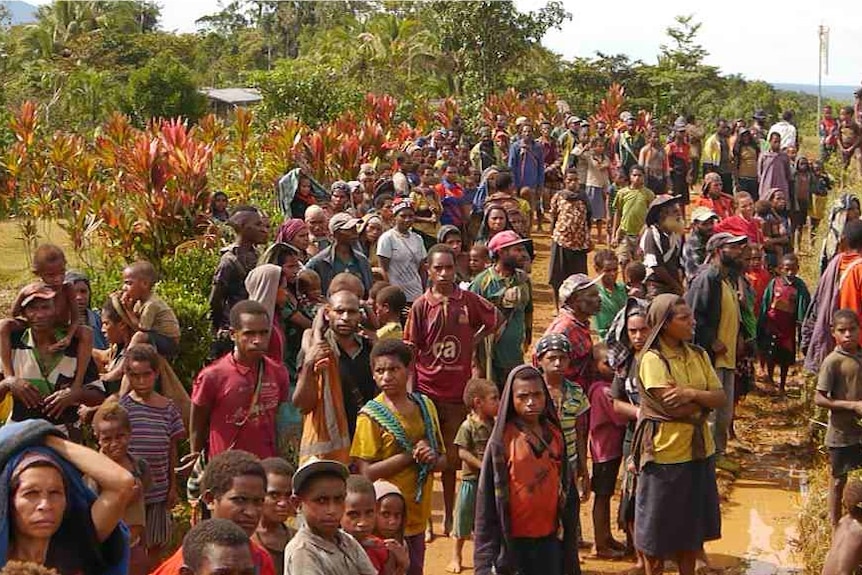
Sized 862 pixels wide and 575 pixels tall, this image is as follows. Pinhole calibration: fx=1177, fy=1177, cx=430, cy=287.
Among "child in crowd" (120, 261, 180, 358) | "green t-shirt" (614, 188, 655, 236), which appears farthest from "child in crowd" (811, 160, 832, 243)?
"child in crowd" (120, 261, 180, 358)

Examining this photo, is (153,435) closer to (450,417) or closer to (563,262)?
(450,417)

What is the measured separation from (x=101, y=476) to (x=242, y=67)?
5111cm

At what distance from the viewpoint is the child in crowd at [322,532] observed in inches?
163

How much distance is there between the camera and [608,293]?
856cm

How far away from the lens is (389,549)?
4.60 meters

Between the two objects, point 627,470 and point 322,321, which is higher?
point 322,321

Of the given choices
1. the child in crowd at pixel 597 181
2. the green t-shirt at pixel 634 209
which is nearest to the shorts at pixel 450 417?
the green t-shirt at pixel 634 209

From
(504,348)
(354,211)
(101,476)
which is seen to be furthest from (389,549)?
(354,211)

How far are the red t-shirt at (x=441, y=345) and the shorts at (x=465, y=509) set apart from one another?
894 mm

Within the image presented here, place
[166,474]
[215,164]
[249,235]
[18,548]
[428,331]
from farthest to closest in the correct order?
[215,164], [249,235], [428,331], [166,474], [18,548]

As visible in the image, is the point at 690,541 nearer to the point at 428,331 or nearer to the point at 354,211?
the point at 428,331

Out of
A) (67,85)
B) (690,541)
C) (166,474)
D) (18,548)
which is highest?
(67,85)

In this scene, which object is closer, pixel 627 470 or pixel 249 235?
pixel 627 470

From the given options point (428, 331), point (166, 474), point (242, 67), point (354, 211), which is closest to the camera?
point (166, 474)
